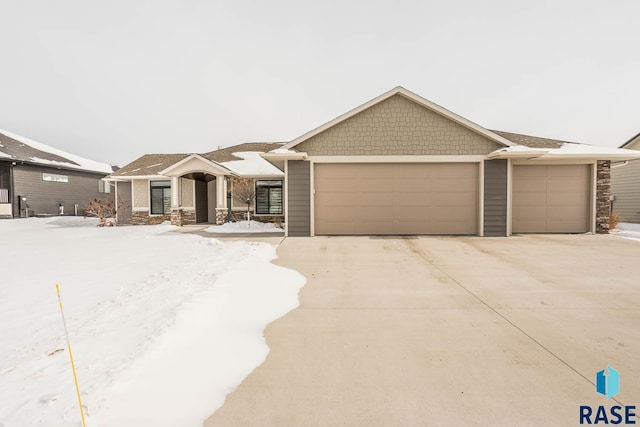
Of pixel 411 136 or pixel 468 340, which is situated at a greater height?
pixel 411 136

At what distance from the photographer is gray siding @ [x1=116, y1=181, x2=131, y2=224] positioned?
19.5 m

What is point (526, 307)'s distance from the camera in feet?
13.8

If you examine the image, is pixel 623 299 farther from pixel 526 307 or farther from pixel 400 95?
pixel 400 95

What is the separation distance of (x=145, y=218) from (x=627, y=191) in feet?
95.6

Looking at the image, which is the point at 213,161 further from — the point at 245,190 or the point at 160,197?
the point at 160,197

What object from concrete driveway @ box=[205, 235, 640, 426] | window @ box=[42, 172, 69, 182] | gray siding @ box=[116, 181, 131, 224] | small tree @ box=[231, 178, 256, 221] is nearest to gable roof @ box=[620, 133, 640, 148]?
concrete driveway @ box=[205, 235, 640, 426]

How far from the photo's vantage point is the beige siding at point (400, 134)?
11.1m

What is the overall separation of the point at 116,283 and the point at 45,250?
6.08 meters

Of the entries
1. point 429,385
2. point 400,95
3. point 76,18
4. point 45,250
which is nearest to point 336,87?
point 400,95

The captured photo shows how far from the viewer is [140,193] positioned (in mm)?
18656

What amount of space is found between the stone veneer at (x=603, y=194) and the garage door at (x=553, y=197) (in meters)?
0.35

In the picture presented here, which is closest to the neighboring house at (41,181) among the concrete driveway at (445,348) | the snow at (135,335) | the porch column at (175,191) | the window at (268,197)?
the porch column at (175,191)

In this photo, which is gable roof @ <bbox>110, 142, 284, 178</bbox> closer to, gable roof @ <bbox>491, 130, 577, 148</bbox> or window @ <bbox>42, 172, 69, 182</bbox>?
window @ <bbox>42, 172, 69, 182</bbox>

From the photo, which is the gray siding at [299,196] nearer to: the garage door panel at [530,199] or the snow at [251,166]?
the snow at [251,166]
